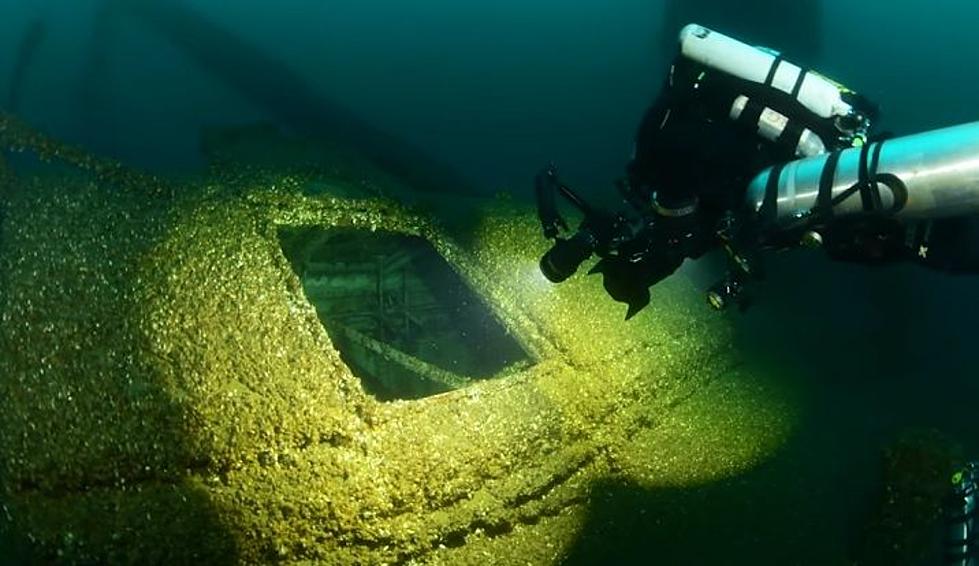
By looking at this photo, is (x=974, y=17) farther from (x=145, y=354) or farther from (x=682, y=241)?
(x=145, y=354)

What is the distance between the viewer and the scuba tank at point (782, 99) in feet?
11.0

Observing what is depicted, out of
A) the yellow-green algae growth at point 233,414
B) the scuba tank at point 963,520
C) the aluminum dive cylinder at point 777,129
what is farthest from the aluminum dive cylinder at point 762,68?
the scuba tank at point 963,520

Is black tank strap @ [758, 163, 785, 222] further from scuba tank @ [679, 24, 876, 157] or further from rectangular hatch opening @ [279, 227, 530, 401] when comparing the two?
rectangular hatch opening @ [279, 227, 530, 401]

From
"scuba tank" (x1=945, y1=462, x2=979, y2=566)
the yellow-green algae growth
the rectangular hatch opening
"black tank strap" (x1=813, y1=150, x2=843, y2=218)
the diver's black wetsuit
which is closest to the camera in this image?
the yellow-green algae growth

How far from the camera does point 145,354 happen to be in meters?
2.58

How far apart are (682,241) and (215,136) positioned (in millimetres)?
3309

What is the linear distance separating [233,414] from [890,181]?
3.15 metres

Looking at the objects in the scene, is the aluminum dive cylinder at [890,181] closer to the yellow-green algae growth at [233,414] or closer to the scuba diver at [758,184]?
the scuba diver at [758,184]

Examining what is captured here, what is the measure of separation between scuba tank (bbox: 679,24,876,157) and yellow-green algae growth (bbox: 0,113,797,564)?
185 cm

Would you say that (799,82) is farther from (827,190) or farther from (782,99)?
(827,190)

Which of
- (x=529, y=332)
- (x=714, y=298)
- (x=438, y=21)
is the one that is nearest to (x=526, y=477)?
(x=529, y=332)

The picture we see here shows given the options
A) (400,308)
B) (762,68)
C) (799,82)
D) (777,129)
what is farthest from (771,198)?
(400,308)

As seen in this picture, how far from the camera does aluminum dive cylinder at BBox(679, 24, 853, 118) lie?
339cm

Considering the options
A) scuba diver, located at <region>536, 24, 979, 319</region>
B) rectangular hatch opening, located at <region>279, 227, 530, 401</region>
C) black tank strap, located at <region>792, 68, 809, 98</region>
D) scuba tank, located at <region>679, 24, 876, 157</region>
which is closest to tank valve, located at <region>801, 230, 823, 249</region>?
scuba diver, located at <region>536, 24, 979, 319</region>
